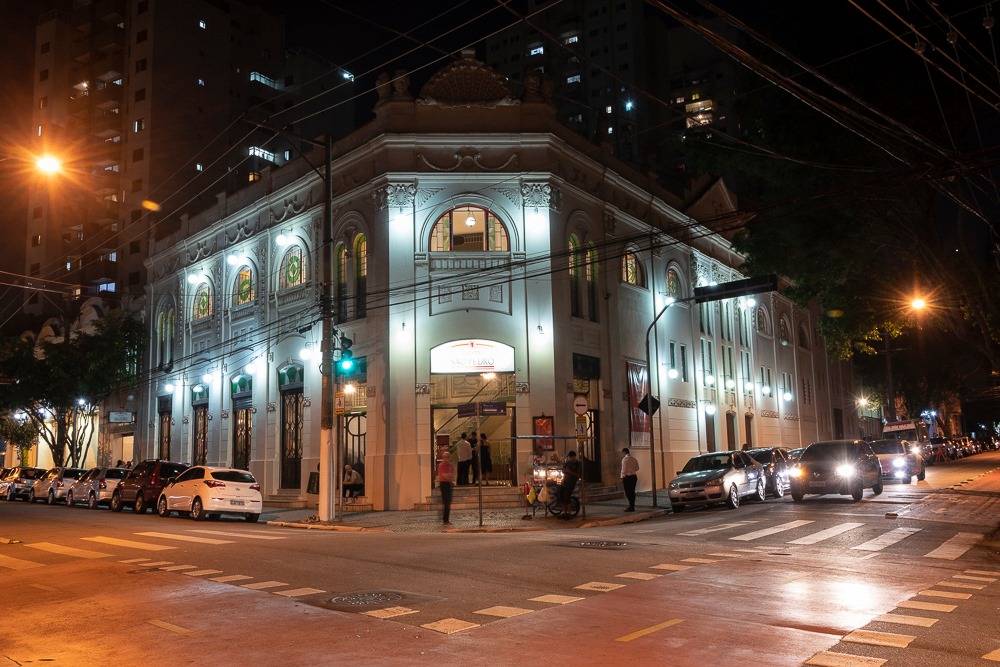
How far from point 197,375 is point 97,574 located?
1071 inches

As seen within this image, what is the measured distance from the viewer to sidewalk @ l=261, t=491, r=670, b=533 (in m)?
19.9

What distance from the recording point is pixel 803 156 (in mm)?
23875

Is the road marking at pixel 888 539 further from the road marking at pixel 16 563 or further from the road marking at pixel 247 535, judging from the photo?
the road marking at pixel 16 563

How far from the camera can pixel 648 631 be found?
7781mm

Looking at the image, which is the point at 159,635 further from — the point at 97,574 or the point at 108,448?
the point at 108,448

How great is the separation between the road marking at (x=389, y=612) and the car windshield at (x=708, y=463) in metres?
16.2

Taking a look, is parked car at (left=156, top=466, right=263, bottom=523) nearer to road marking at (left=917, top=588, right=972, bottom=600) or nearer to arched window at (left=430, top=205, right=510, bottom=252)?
arched window at (left=430, top=205, right=510, bottom=252)

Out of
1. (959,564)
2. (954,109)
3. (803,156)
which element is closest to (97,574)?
(959,564)

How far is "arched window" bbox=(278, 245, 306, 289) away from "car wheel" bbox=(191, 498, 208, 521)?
10317 mm

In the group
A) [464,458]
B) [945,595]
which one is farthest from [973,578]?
[464,458]

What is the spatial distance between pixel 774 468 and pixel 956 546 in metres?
12.8

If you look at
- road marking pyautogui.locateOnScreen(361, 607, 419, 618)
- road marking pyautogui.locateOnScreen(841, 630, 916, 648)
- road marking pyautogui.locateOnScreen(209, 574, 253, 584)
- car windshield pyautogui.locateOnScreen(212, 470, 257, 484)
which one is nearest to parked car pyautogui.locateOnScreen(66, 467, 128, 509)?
car windshield pyautogui.locateOnScreen(212, 470, 257, 484)

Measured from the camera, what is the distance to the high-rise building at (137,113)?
56625mm

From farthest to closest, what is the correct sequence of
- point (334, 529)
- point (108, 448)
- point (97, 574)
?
point (108, 448)
point (334, 529)
point (97, 574)
